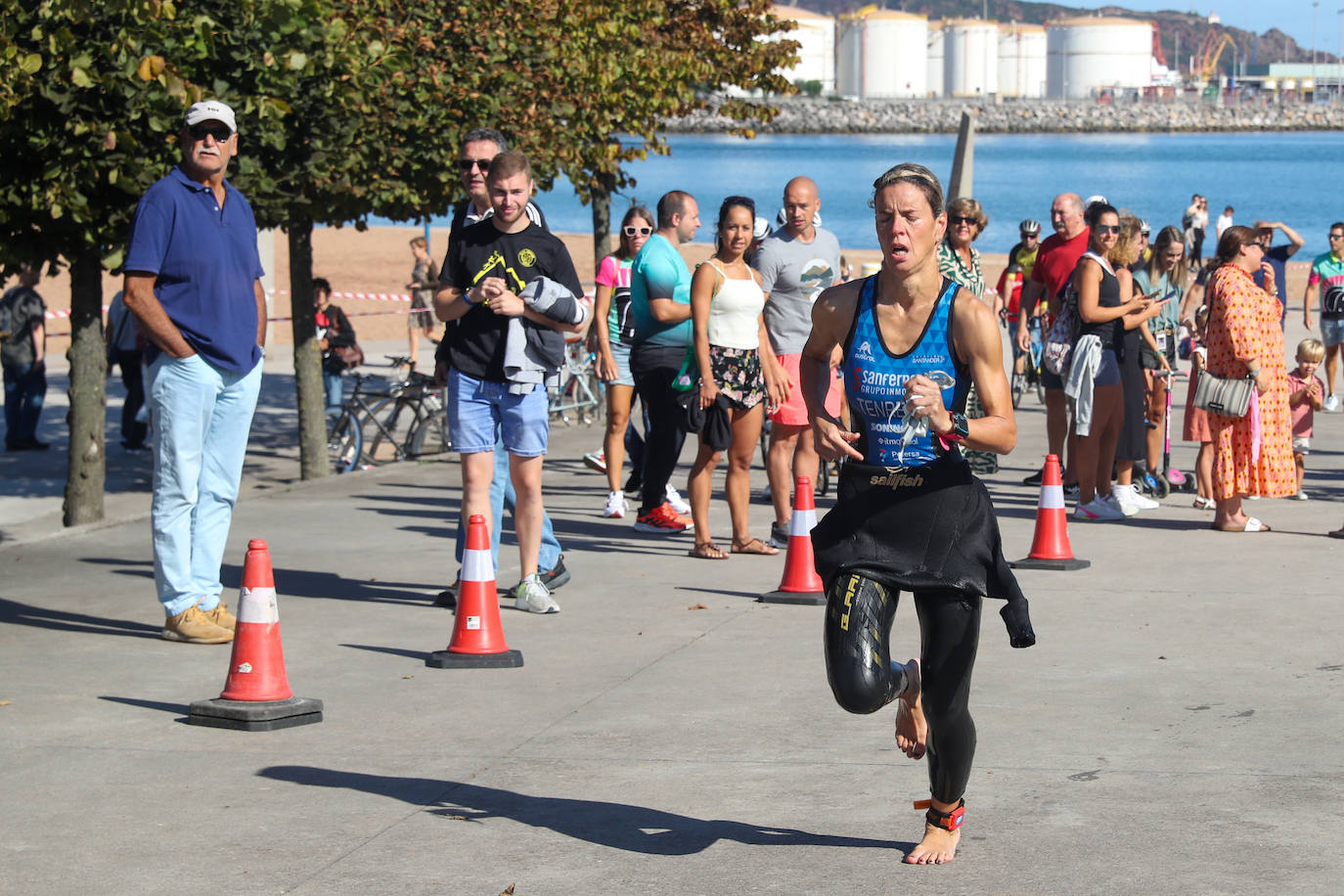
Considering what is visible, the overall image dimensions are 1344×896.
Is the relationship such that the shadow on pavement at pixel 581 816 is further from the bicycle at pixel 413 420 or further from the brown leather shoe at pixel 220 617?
the bicycle at pixel 413 420

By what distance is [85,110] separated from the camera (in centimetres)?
962

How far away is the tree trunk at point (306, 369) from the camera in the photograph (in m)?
13.5

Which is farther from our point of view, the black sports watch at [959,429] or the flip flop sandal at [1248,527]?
the flip flop sandal at [1248,527]

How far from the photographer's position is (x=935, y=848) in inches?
182

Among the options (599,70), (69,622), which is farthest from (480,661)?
(599,70)

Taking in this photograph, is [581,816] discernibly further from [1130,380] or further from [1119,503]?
[1130,380]

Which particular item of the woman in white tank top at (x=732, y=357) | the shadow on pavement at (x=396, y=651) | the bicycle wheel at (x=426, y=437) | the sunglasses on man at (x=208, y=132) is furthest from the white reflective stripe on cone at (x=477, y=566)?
the bicycle wheel at (x=426, y=437)

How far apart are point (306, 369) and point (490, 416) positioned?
612 centimetres

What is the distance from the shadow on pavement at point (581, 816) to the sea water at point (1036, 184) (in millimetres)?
30466

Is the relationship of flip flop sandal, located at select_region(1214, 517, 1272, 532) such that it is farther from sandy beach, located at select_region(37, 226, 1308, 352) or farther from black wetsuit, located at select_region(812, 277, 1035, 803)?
sandy beach, located at select_region(37, 226, 1308, 352)

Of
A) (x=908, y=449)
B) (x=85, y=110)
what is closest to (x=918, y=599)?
(x=908, y=449)

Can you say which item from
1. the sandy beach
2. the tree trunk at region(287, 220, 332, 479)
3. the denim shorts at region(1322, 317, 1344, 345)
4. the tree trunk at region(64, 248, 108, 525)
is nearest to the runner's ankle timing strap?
the tree trunk at region(64, 248, 108, 525)

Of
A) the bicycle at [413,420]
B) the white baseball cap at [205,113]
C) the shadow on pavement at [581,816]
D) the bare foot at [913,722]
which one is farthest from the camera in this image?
the bicycle at [413,420]

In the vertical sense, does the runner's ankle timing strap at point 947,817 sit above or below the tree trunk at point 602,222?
below
